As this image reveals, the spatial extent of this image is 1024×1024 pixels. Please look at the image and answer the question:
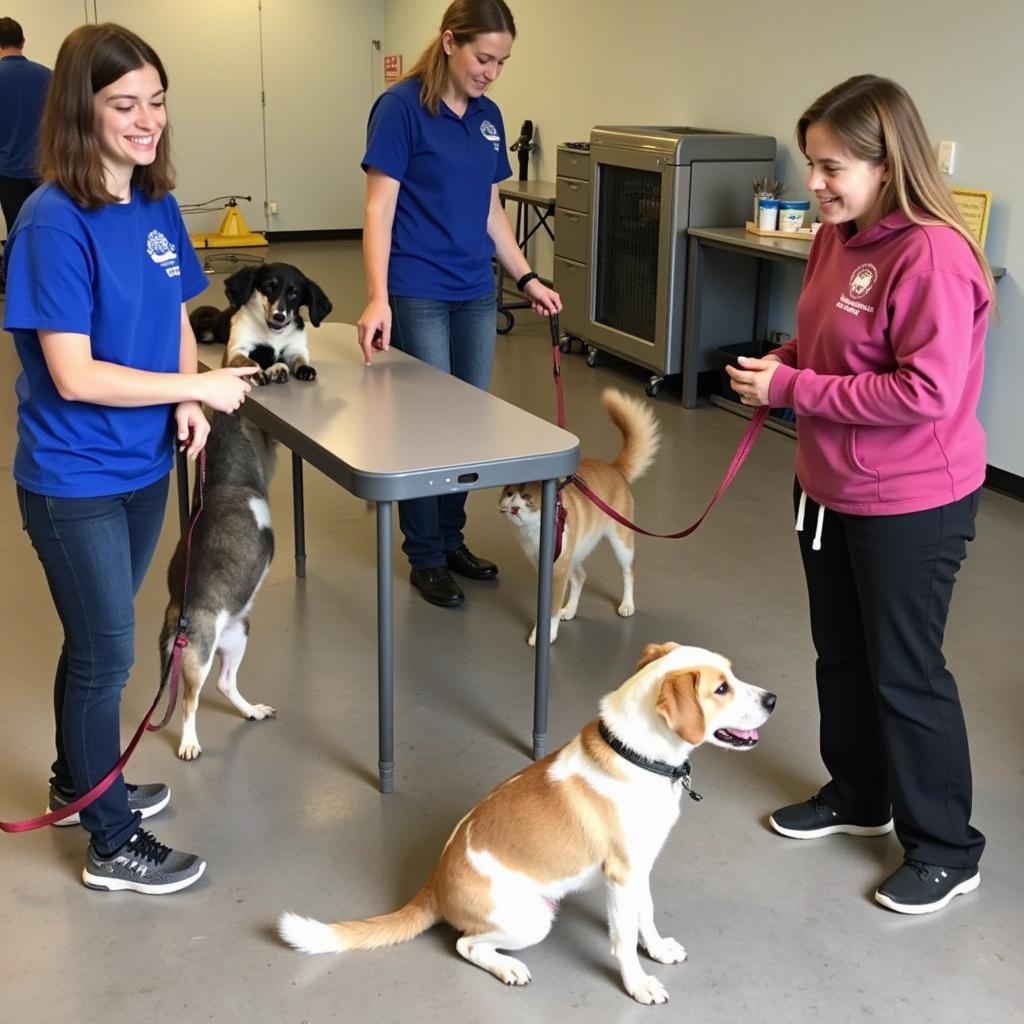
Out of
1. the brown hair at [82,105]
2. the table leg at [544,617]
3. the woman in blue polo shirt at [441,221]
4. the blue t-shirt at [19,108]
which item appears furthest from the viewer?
the blue t-shirt at [19,108]

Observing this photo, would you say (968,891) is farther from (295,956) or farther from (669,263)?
(669,263)

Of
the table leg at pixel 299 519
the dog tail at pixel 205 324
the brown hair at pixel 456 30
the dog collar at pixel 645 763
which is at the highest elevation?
the brown hair at pixel 456 30

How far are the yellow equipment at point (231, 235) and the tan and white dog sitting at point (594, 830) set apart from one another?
874 cm

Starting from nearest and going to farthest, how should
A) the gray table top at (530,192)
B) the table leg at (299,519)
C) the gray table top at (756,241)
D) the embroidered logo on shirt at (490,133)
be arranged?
the embroidered logo on shirt at (490,133), the table leg at (299,519), the gray table top at (756,241), the gray table top at (530,192)

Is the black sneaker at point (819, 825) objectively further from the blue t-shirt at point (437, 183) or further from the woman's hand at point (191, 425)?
the blue t-shirt at point (437, 183)

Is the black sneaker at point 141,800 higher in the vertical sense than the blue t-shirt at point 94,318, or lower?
lower

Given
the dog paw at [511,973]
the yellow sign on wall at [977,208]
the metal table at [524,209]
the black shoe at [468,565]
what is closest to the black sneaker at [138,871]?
the dog paw at [511,973]

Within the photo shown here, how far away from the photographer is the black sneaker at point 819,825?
2.39 meters

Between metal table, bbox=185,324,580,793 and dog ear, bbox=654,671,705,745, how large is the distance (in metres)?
0.73

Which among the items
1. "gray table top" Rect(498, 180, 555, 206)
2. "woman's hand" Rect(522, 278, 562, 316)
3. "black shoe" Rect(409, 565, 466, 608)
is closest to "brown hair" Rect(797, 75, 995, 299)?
"woman's hand" Rect(522, 278, 562, 316)

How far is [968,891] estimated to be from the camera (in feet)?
7.25

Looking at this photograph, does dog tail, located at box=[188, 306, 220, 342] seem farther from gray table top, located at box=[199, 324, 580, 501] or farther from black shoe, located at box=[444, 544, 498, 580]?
black shoe, located at box=[444, 544, 498, 580]

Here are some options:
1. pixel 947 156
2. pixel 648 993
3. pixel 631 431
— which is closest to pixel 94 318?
pixel 648 993

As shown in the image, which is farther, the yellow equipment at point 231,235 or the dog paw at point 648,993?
the yellow equipment at point 231,235
